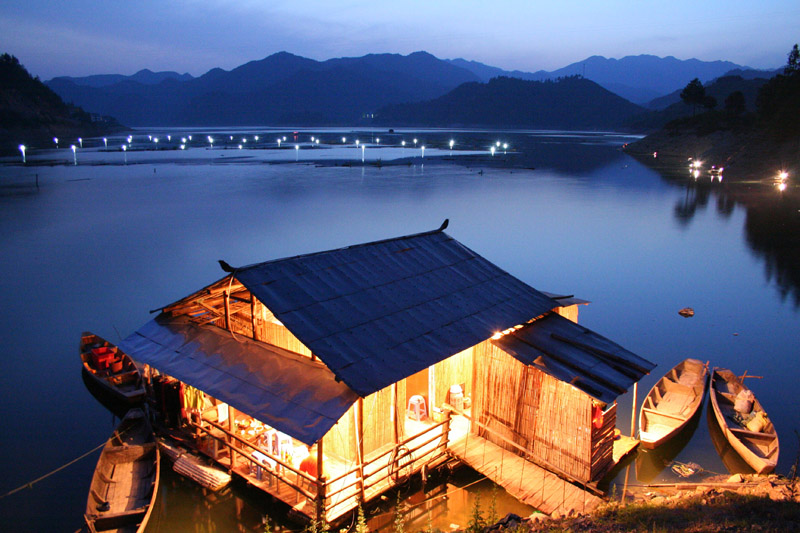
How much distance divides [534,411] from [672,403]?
580 centimetres

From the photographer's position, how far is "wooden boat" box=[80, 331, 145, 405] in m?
14.2

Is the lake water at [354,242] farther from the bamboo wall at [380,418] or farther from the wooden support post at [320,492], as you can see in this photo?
the wooden support post at [320,492]

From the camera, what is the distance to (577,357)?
10461 mm

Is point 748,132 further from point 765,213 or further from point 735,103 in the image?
point 765,213

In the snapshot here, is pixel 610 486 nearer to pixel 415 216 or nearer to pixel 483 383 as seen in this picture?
pixel 483 383

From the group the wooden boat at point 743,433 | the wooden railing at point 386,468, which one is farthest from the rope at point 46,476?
the wooden boat at point 743,433

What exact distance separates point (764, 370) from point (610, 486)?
382 inches

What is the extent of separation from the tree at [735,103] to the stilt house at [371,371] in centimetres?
8376

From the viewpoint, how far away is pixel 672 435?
40.2 ft

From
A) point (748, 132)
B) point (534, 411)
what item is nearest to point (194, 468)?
point (534, 411)

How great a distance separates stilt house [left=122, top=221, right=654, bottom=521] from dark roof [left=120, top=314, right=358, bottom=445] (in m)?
0.03

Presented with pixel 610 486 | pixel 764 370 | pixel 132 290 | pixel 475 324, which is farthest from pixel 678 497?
pixel 132 290

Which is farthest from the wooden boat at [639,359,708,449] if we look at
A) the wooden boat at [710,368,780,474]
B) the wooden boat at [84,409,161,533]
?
the wooden boat at [84,409,161,533]

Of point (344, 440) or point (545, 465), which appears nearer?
point (344, 440)
